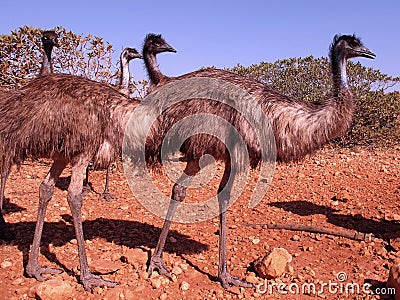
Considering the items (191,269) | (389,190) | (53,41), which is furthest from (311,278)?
(53,41)

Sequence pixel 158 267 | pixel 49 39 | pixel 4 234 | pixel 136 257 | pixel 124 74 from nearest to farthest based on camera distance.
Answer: pixel 158 267 < pixel 136 257 < pixel 4 234 < pixel 49 39 < pixel 124 74

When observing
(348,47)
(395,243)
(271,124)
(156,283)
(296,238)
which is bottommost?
(156,283)

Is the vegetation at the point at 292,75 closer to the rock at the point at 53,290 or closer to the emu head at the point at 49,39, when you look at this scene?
the emu head at the point at 49,39

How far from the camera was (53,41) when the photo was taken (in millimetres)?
6695

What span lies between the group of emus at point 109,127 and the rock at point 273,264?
0.21 m

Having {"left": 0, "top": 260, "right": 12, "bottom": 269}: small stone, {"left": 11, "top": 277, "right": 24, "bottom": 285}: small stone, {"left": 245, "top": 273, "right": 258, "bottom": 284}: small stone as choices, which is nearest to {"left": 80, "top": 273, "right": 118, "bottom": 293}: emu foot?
{"left": 11, "top": 277, "right": 24, "bottom": 285}: small stone

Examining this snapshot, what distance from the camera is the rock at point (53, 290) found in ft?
A: 10.9

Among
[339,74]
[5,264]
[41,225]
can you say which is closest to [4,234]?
[5,264]

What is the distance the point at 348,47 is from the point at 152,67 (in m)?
2.16

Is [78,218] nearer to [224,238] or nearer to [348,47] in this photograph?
[224,238]

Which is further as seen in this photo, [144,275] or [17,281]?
[144,275]

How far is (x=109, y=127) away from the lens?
11.5 feet

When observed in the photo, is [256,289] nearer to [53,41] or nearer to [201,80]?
[201,80]

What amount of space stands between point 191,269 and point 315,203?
104 inches
